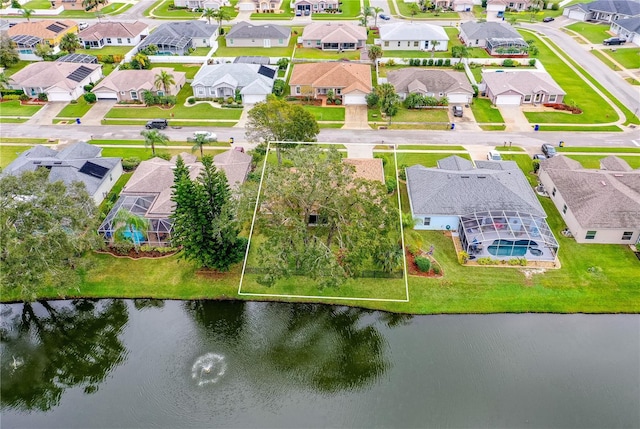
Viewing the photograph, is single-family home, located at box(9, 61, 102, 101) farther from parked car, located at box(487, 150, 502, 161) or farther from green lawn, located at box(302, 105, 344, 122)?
parked car, located at box(487, 150, 502, 161)

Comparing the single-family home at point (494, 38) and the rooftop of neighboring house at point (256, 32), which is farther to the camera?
the rooftop of neighboring house at point (256, 32)

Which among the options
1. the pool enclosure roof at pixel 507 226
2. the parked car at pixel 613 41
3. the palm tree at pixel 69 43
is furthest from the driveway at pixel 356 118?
the parked car at pixel 613 41

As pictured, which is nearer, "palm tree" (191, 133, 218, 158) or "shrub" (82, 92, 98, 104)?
"palm tree" (191, 133, 218, 158)

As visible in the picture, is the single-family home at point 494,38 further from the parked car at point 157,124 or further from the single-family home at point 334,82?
→ the parked car at point 157,124

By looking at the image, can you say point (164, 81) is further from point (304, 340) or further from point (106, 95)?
point (304, 340)

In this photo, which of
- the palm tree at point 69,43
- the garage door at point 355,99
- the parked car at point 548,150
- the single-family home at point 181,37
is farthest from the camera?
the palm tree at point 69,43

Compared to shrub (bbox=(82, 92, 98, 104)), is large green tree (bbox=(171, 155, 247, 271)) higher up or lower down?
higher up

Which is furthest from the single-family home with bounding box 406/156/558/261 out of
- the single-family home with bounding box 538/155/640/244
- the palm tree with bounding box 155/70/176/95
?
the palm tree with bounding box 155/70/176/95
